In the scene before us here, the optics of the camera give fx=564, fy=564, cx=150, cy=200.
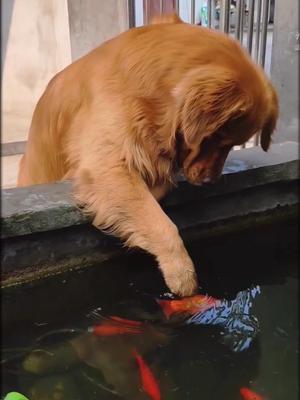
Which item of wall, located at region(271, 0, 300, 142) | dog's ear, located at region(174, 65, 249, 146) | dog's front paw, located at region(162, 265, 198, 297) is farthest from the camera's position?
wall, located at region(271, 0, 300, 142)

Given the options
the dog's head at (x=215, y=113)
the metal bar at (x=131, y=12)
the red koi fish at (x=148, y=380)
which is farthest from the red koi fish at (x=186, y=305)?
the metal bar at (x=131, y=12)

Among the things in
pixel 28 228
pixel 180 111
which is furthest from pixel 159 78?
pixel 28 228

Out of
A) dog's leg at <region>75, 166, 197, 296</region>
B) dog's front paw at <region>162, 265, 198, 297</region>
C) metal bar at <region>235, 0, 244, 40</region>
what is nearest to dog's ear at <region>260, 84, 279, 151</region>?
dog's leg at <region>75, 166, 197, 296</region>

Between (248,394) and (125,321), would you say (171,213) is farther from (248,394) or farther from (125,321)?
(248,394)

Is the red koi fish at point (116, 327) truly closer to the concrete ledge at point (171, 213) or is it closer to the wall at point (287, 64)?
the concrete ledge at point (171, 213)

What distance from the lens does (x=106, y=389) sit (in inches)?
92.6

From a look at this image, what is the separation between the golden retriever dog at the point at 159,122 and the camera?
267cm

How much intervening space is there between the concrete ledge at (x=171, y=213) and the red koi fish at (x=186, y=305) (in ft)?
1.61

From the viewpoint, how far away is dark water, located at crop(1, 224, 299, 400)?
2383mm

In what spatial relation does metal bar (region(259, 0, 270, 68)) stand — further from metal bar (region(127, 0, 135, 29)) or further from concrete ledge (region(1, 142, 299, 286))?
metal bar (region(127, 0, 135, 29))

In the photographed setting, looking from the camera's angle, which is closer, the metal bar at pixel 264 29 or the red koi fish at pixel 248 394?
the red koi fish at pixel 248 394

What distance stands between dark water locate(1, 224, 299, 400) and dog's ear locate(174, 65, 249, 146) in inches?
35.6

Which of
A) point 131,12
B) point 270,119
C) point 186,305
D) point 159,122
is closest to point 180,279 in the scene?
point 186,305

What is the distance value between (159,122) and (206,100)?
0.29m
